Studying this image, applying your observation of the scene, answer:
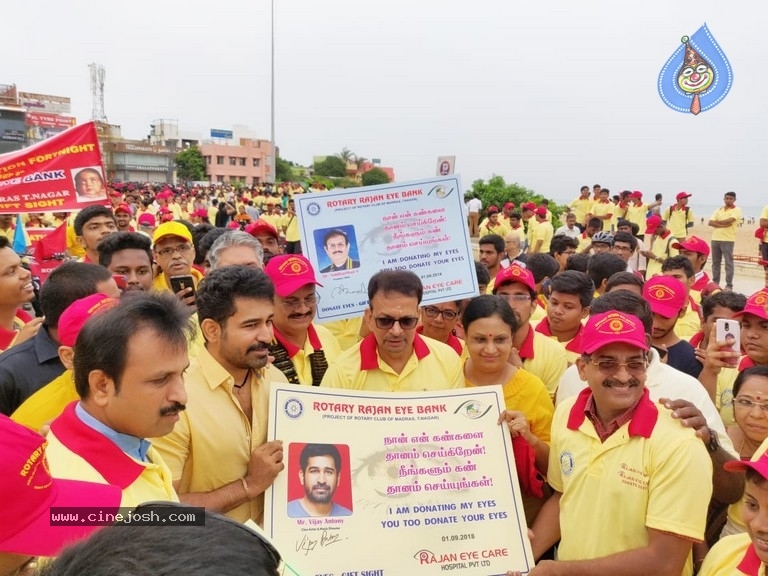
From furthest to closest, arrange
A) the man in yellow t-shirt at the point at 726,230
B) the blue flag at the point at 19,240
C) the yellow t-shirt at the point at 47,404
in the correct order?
the man in yellow t-shirt at the point at 726,230 → the blue flag at the point at 19,240 → the yellow t-shirt at the point at 47,404

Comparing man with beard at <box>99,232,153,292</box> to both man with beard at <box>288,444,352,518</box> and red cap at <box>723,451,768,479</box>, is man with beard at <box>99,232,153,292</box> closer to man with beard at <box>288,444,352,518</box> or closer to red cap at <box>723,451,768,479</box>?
man with beard at <box>288,444,352,518</box>

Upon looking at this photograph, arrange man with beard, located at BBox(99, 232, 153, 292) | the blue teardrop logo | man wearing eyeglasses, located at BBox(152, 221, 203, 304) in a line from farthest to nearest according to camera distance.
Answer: the blue teardrop logo → man wearing eyeglasses, located at BBox(152, 221, 203, 304) → man with beard, located at BBox(99, 232, 153, 292)

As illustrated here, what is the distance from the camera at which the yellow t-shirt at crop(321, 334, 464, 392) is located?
324 cm

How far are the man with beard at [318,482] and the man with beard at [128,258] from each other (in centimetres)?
263

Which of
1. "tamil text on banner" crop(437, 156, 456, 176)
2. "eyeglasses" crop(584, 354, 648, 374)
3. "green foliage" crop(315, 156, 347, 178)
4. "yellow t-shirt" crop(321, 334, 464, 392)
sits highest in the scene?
"green foliage" crop(315, 156, 347, 178)

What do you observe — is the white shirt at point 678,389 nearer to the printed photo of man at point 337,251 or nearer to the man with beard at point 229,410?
the man with beard at point 229,410

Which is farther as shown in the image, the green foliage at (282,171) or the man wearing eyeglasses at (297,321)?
the green foliage at (282,171)

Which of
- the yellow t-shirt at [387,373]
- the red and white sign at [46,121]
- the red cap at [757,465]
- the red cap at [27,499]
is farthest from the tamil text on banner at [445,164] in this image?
the red and white sign at [46,121]

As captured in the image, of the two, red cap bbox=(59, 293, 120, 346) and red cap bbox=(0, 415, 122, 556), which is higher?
red cap bbox=(59, 293, 120, 346)

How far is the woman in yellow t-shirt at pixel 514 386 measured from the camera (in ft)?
9.30

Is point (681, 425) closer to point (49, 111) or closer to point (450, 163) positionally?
point (450, 163)

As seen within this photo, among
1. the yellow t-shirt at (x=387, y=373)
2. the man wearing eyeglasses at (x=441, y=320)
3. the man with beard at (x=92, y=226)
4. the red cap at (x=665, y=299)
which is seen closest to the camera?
the yellow t-shirt at (x=387, y=373)

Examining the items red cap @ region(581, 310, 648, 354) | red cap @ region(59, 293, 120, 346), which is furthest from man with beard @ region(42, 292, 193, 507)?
red cap @ region(581, 310, 648, 354)

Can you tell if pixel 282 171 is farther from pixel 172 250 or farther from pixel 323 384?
pixel 323 384
